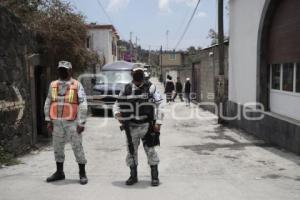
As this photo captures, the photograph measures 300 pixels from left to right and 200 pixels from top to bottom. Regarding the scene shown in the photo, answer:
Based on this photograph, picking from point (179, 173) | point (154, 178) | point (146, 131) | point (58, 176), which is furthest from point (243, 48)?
point (58, 176)

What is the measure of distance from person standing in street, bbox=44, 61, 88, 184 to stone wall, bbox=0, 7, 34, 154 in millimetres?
1899

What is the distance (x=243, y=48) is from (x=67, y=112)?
869 centimetres

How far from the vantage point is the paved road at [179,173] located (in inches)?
242

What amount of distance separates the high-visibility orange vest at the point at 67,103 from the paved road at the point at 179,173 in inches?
39.6

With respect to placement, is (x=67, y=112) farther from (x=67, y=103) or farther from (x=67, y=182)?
(x=67, y=182)

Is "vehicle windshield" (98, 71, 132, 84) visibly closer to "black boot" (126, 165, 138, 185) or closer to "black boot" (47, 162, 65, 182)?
"black boot" (47, 162, 65, 182)

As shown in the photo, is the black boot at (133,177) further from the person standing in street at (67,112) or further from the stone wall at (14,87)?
the stone wall at (14,87)

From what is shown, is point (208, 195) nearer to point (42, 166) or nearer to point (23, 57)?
point (42, 166)

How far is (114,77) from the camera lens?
2025 centimetres

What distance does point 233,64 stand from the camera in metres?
15.6

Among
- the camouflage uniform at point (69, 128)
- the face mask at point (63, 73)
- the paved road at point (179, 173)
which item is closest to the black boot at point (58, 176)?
the paved road at point (179, 173)

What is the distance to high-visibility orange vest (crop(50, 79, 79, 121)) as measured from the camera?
22.0 feet

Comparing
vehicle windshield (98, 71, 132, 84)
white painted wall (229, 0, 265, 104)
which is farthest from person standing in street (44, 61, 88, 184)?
vehicle windshield (98, 71, 132, 84)

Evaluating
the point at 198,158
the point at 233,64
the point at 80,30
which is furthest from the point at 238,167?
the point at 233,64
